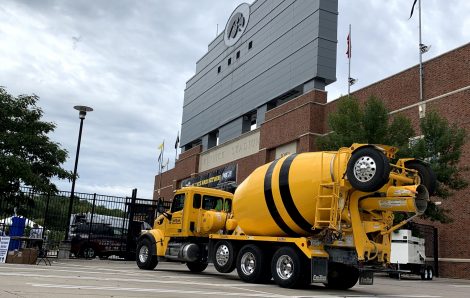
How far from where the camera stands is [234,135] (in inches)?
2095

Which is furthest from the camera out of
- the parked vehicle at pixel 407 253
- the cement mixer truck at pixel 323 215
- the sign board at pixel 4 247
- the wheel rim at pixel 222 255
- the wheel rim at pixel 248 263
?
the parked vehicle at pixel 407 253

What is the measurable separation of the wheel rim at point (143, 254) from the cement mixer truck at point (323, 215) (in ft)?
12.8

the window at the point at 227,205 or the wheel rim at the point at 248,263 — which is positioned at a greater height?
the window at the point at 227,205

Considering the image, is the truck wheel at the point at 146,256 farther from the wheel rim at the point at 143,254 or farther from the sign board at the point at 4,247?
the sign board at the point at 4,247

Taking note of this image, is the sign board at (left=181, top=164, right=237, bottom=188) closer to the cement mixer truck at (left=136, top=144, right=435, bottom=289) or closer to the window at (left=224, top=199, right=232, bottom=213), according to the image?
the window at (left=224, top=199, right=232, bottom=213)

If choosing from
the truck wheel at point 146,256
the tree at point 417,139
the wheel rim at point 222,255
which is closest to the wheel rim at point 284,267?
the wheel rim at point 222,255

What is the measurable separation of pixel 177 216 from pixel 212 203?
126cm

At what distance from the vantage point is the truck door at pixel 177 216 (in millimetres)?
17453

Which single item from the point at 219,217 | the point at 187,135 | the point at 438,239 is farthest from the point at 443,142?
the point at 187,135

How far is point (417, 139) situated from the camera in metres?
22.8

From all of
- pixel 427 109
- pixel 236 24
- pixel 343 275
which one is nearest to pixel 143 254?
pixel 343 275

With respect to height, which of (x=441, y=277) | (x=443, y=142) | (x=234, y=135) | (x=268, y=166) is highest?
(x=234, y=135)

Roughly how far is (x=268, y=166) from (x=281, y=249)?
2.45 meters

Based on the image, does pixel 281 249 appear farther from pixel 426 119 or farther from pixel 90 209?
pixel 90 209
